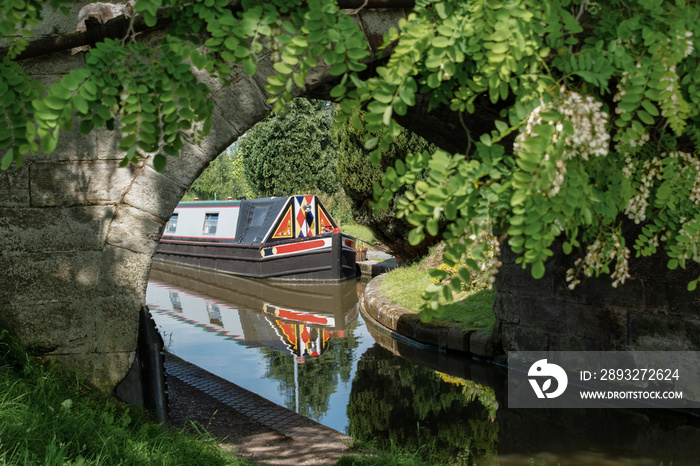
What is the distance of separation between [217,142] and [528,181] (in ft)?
7.86

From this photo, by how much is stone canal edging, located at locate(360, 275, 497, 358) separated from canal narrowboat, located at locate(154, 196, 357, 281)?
4.55 meters

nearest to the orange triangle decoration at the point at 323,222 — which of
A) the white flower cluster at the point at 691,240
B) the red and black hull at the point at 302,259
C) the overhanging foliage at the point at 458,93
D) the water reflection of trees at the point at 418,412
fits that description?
the red and black hull at the point at 302,259

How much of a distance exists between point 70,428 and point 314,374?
426 centimetres

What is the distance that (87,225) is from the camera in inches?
155

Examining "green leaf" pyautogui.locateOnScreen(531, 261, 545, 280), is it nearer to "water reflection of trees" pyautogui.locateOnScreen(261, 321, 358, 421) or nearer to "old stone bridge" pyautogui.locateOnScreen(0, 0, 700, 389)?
"old stone bridge" pyautogui.locateOnScreen(0, 0, 700, 389)

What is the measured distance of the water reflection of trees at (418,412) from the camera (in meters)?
5.14

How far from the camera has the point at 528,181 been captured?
1.99 m

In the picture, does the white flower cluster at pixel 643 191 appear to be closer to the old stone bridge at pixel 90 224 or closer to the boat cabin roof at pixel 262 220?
the old stone bridge at pixel 90 224

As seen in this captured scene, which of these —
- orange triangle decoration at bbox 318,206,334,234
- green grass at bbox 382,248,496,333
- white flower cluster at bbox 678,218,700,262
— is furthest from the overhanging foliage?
orange triangle decoration at bbox 318,206,334,234

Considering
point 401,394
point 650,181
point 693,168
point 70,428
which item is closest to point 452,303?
point 401,394

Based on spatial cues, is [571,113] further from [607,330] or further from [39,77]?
[607,330]

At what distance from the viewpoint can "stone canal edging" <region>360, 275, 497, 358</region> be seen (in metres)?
7.36

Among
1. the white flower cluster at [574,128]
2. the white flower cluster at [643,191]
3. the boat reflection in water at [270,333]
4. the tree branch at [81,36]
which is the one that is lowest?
the boat reflection in water at [270,333]

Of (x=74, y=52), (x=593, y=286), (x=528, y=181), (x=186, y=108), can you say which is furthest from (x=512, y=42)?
(x=593, y=286)
